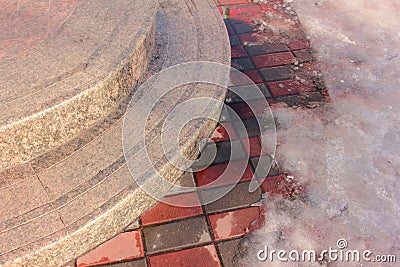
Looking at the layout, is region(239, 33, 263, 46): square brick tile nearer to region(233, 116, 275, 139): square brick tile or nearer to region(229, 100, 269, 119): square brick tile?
region(229, 100, 269, 119): square brick tile

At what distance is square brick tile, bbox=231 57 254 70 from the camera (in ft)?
14.8

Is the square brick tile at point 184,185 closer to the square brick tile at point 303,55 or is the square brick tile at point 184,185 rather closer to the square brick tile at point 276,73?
the square brick tile at point 276,73

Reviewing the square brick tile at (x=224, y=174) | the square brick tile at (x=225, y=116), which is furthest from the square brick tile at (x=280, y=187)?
the square brick tile at (x=225, y=116)

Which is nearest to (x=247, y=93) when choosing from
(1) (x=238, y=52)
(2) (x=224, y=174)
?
(1) (x=238, y=52)

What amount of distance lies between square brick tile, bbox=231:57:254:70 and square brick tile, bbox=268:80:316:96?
344 millimetres

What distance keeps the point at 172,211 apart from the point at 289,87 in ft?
5.98

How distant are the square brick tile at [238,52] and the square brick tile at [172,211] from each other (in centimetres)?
196

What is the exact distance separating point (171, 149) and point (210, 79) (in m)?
Answer: 0.86

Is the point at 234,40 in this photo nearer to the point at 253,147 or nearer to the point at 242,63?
the point at 242,63

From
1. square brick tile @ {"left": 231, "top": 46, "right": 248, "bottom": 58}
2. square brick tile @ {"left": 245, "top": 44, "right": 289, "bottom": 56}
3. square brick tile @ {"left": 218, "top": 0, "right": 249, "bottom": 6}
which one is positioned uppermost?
square brick tile @ {"left": 218, "top": 0, "right": 249, "bottom": 6}

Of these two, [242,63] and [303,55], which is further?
[303,55]

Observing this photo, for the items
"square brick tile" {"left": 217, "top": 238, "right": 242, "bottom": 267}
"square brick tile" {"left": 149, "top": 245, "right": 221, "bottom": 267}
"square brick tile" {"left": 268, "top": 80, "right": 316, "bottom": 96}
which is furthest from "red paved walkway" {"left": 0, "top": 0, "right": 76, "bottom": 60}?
"square brick tile" {"left": 217, "top": 238, "right": 242, "bottom": 267}

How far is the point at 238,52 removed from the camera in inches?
185

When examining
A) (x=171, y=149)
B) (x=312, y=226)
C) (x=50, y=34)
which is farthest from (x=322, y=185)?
(x=50, y=34)
